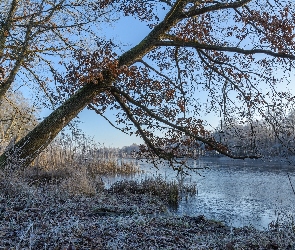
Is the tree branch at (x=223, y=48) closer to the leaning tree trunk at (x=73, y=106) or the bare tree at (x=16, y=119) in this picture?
the leaning tree trunk at (x=73, y=106)

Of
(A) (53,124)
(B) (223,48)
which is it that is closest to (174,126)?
(B) (223,48)

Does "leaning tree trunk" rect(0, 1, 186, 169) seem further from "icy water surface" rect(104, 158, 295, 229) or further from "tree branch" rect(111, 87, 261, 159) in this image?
"icy water surface" rect(104, 158, 295, 229)

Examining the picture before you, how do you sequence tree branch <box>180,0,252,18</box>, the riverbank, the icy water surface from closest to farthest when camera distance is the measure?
the riverbank < tree branch <box>180,0,252,18</box> < the icy water surface

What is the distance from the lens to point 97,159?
18250 mm

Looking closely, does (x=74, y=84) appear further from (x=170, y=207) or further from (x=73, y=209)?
(x=170, y=207)

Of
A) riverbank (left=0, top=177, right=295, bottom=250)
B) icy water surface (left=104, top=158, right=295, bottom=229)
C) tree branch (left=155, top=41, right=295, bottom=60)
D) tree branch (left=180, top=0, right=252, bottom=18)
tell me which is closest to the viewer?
riverbank (left=0, top=177, right=295, bottom=250)

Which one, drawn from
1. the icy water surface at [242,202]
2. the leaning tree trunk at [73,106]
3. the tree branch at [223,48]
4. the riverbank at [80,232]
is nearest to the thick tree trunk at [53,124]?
the leaning tree trunk at [73,106]

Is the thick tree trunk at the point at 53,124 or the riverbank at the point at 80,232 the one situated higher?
the thick tree trunk at the point at 53,124

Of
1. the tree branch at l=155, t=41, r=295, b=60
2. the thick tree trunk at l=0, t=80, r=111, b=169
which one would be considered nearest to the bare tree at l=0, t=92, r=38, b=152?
the thick tree trunk at l=0, t=80, r=111, b=169

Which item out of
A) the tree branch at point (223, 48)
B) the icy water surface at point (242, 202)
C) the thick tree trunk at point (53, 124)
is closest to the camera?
the tree branch at point (223, 48)

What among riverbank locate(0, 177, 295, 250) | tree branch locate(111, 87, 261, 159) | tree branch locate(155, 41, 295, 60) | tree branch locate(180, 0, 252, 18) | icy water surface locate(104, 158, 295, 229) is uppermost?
tree branch locate(180, 0, 252, 18)

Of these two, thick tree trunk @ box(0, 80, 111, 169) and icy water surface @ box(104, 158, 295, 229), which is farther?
icy water surface @ box(104, 158, 295, 229)

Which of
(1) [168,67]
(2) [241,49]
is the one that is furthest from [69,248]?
(1) [168,67]

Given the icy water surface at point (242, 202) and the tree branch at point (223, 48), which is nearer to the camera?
the tree branch at point (223, 48)
